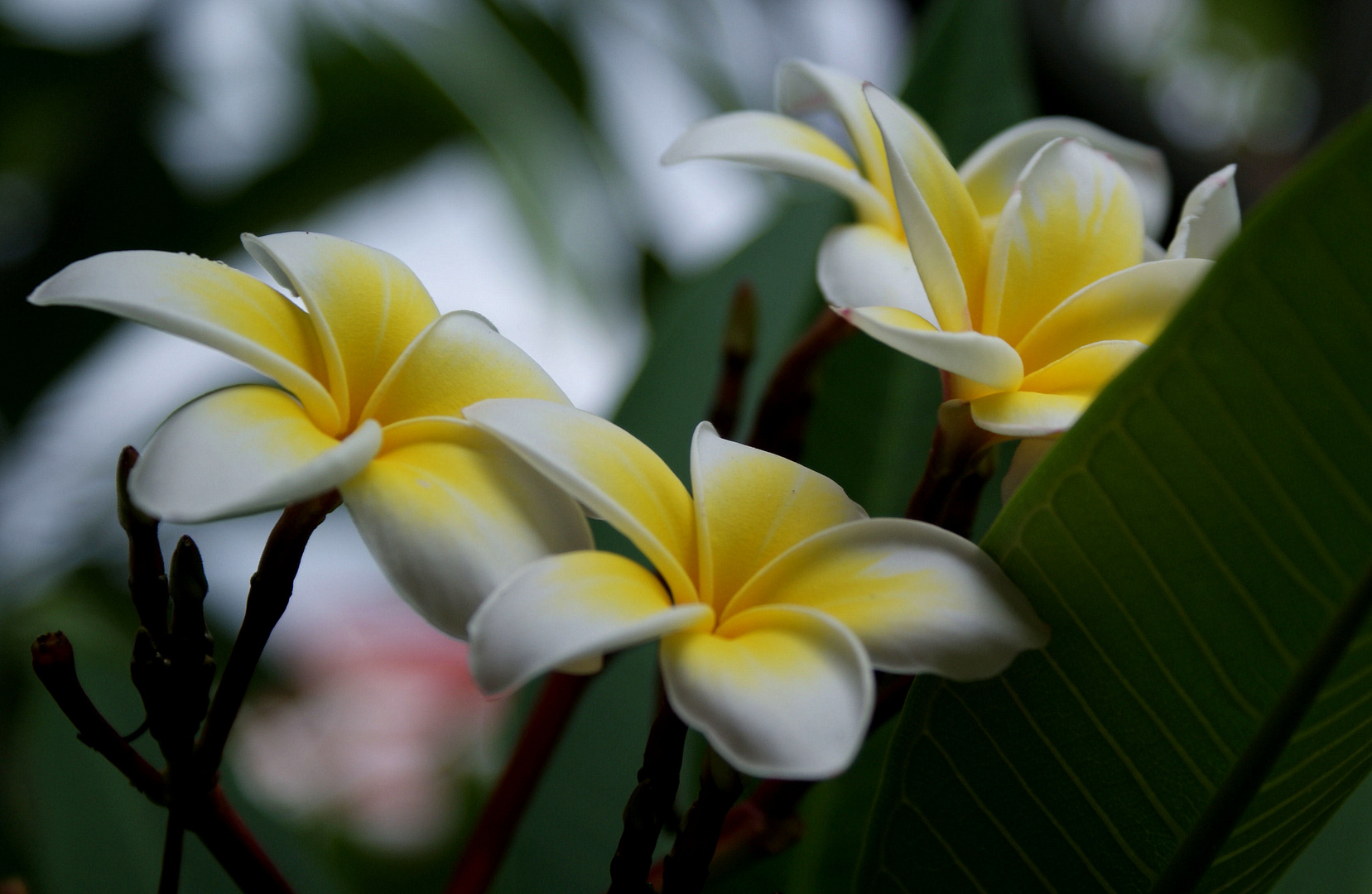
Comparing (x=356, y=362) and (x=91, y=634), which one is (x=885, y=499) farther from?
(x=91, y=634)

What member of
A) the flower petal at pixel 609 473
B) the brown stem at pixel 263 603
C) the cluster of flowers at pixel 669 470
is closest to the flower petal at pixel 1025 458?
the cluster of flowers at pixel 669 470

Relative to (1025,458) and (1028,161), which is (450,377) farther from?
(1028,161)

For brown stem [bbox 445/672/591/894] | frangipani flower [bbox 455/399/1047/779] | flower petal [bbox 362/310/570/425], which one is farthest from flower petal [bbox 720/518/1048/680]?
brown stem [bbox 445/672/591/894]

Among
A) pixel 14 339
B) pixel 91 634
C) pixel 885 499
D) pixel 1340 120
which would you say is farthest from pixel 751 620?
pixel 1340 120

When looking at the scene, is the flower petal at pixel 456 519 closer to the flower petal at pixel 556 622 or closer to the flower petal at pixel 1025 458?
the flower petal at pixel 556 622

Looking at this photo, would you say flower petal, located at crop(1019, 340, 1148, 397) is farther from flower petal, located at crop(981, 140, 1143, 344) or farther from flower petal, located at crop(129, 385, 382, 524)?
flower petal, located at crop(129, 385, 382, 524)

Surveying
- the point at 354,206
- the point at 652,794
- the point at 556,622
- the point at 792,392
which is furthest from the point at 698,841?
the point at 354,206
